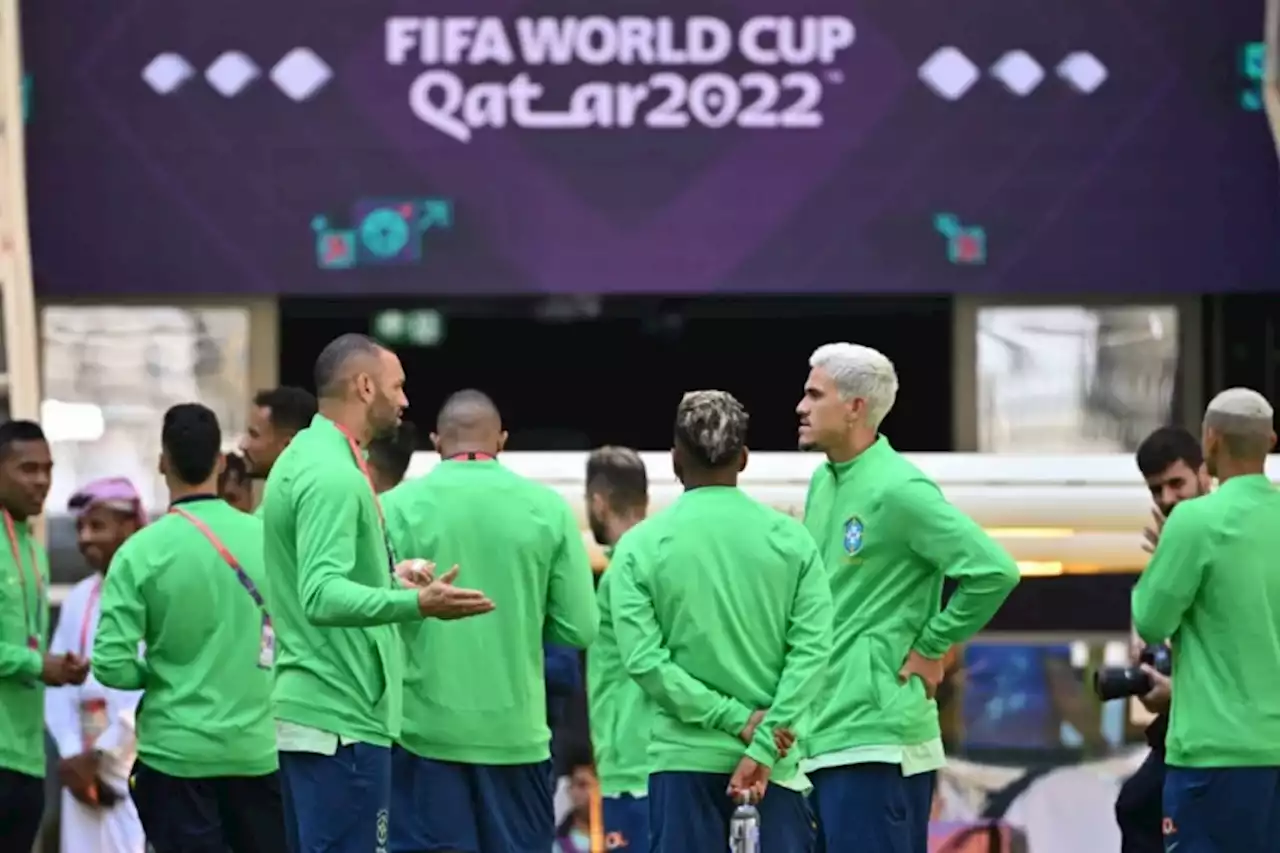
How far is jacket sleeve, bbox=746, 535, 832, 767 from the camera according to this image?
7.15 meters

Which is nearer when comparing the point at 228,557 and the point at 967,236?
the point at 228,557

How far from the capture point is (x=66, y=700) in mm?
11227

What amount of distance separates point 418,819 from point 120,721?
3227 mm

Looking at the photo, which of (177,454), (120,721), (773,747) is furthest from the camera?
(120,721)

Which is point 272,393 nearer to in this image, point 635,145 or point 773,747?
point 773,747

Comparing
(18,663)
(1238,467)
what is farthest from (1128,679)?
(18,663)

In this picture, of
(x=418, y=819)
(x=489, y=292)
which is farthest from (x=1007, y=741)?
(x=418, y=819)

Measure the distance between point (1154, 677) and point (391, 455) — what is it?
2.79 metres

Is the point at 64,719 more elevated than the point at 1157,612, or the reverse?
the point at 1157,612

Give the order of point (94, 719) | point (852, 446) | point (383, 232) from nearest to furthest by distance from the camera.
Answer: point (852, 446) < point (94, 719) < point (383, 232)

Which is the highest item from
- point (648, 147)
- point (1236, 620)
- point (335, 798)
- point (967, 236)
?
point (648, 147)

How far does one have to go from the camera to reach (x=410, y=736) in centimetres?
814

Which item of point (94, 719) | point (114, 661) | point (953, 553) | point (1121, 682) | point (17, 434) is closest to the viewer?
point (953, 553)

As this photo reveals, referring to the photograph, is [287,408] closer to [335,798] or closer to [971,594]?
[335,798]
